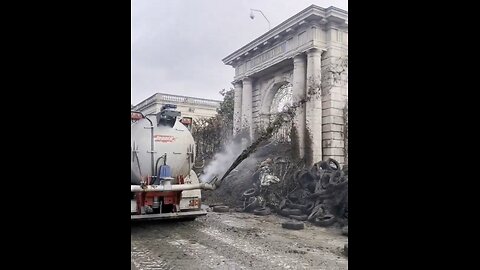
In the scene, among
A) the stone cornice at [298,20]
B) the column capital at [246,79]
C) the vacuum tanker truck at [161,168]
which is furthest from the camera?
the column capital at [246,79]

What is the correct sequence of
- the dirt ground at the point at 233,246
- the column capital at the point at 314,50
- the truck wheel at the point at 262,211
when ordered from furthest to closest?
the column capital at the point at 314,50 → the truck wheel at the point at 262,211 → the dirt ground at the point at 233,246

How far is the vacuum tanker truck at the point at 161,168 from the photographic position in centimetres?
496

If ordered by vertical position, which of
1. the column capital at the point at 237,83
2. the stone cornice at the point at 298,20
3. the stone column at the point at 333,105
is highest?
the stone cornice at the point at 298,20

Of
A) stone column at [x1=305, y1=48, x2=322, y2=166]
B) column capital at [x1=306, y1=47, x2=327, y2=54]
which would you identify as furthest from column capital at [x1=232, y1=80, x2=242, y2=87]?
column capital at [x1=306, y1=47, x2=327, y2=54]

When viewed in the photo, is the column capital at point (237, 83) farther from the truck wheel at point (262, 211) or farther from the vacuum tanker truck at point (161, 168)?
the vacuum tanker truck at point (161, 168)

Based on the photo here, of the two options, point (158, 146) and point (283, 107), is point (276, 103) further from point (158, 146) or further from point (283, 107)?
point (158, 146)

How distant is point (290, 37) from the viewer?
802 centimetres

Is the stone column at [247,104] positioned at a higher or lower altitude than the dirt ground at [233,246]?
higher

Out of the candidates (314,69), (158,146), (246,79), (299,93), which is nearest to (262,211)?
(158,146)

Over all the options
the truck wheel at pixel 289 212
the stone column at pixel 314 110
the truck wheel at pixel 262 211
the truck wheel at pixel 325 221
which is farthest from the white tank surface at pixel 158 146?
the stone column at pixel 314 110
